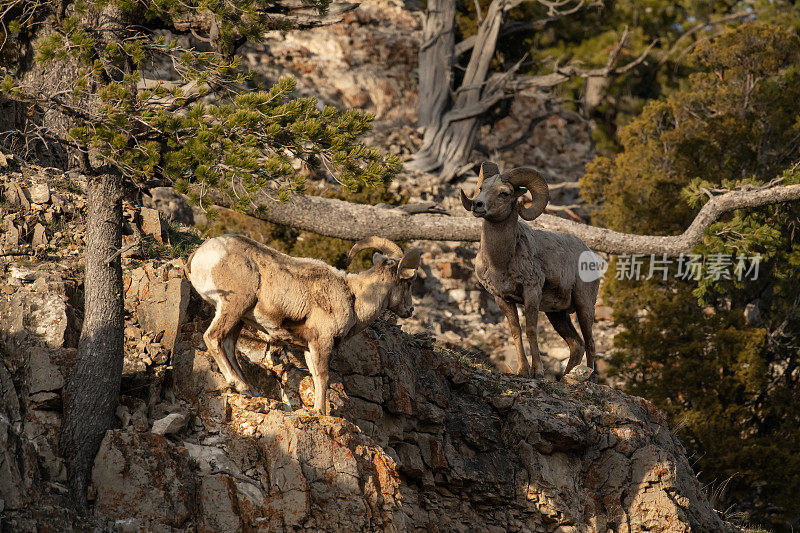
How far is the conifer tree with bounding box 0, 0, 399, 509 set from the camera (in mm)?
7859

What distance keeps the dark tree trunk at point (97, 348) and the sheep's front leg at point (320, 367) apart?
1636mm

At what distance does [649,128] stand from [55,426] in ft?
60.7

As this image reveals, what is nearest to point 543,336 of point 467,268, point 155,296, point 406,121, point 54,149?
point 467,268

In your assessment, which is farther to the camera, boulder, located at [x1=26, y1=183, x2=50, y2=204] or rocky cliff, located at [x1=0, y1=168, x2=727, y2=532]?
boulder, located at [x1=26, y1=183, x2=50, y2=204]

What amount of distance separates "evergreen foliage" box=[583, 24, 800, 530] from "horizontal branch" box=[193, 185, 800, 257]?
2.42 feet

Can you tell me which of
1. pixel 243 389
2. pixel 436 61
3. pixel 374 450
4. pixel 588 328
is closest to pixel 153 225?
pixel 243 389

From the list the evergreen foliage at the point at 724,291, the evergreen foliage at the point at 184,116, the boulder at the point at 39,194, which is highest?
the evergreen foliage at the point at 184,116

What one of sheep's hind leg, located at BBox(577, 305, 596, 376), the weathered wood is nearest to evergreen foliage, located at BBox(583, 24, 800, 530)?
sheep's hind leg, located at BBox(577, 305, 596, 376)

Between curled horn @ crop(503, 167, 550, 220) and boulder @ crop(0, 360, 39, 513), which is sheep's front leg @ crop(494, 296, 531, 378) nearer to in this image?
curled horn @ crop(503, 167, 550, 220)

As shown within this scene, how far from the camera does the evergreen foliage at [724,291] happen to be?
1858 centimetres

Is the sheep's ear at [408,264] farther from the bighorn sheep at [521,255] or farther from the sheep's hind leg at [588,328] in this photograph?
the sheep's hind leg at [588,328]

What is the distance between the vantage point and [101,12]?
941cm

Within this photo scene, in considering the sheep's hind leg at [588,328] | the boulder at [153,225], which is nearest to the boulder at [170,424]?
the boulder at [153,225]

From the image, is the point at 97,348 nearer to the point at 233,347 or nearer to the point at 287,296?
the point at 233,347
